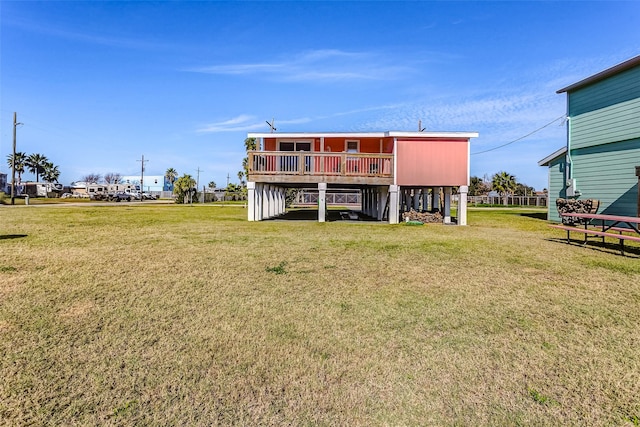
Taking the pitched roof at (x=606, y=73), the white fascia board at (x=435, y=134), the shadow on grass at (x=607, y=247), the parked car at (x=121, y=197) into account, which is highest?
the pitched roof at (x=606, y=73)

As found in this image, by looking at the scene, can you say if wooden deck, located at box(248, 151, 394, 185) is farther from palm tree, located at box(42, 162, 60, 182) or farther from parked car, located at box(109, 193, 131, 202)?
palm tree, located at box(42, 162, 60, 182)

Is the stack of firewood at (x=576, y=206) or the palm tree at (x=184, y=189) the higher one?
the palm tree at (x=184, y=189)

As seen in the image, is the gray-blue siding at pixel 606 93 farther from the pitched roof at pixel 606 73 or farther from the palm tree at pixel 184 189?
the palm tree at pixel 184 189

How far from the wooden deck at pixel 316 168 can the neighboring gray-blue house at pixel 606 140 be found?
8.22 m

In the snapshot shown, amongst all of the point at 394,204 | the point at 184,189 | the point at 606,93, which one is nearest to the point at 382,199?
the point at 394,204

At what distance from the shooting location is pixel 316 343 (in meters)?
3.22

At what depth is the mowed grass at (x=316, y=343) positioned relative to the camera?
7.66ft

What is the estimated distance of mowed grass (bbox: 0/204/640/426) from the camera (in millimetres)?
2336

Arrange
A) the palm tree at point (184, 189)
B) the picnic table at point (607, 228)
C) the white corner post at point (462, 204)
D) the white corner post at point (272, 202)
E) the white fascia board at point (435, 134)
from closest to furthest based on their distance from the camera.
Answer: the picnic table at point (607, 228) < the white corner post at point (462, 204) < the white fascia board at point (435, 134) < the white corner post at point (272, 202) < the palm tree at point (184, 189)

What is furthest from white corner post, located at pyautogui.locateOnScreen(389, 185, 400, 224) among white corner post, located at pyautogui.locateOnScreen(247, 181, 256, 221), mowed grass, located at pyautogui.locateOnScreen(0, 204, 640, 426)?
mowed grass, located at pyautogui.locateOnScreen(0, 204, 640, 426)

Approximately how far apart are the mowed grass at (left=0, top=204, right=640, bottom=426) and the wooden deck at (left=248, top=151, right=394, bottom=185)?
348 inches

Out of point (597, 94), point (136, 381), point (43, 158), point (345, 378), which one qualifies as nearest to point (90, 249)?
point (136, 381)

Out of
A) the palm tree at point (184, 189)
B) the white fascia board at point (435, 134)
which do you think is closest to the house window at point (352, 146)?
the white fascia board at point (435, 134)

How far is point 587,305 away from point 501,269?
181 cm
